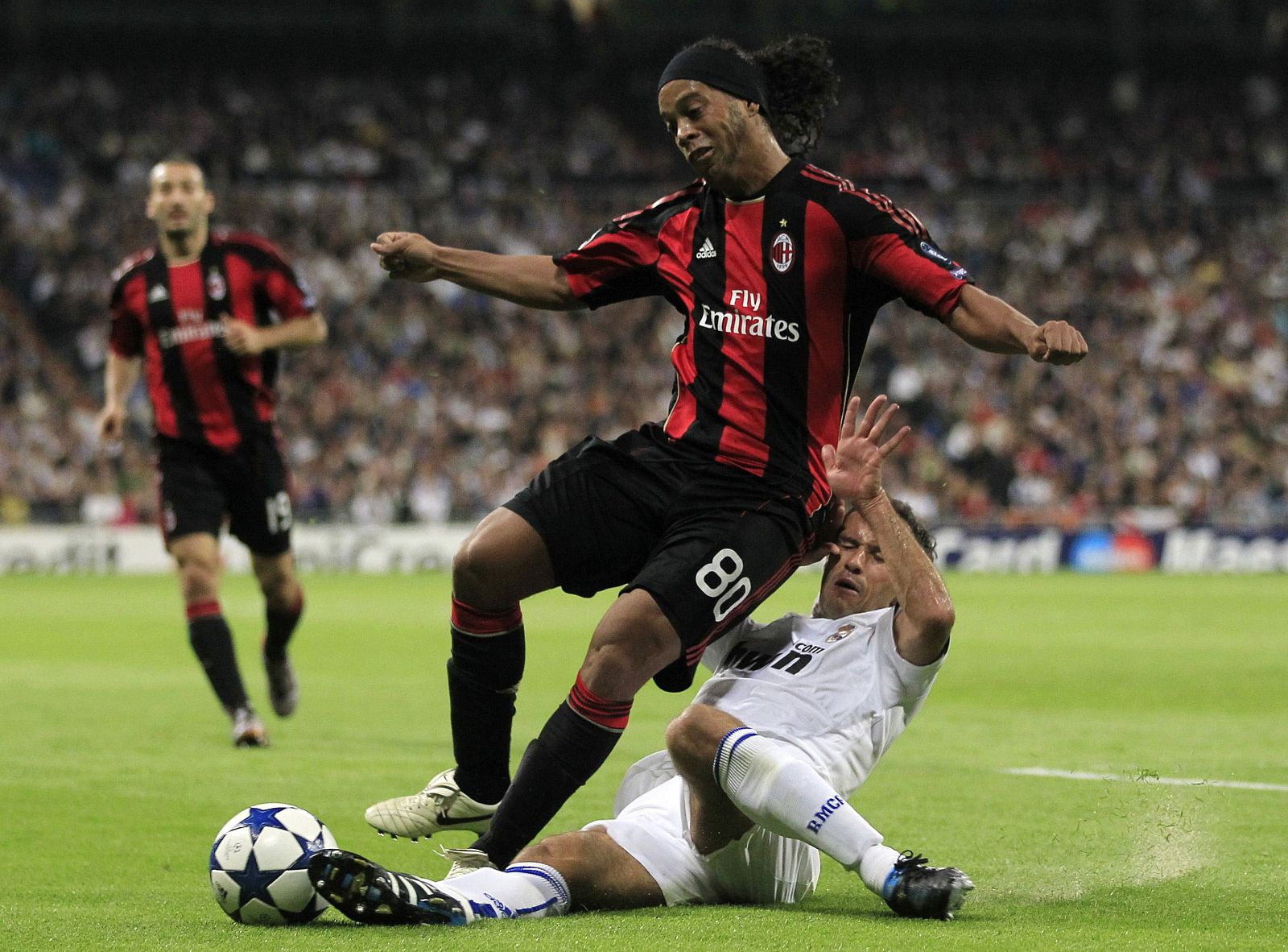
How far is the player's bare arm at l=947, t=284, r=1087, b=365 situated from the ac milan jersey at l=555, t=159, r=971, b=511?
0.80ft

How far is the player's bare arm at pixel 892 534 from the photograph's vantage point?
4.63m

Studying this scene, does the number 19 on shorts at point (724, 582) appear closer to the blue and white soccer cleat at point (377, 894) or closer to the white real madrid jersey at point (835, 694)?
the white real madrid jersey at point (835, 694)

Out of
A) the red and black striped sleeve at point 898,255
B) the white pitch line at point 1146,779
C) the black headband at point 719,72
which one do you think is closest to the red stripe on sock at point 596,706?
the red and black striped sleeve at point 898,255

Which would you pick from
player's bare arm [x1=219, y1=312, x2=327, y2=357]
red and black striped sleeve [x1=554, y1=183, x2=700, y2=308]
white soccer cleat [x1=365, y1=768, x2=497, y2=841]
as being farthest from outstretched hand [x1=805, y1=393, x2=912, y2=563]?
player's bare arm [x1=219, y1=312, x2=327, y2=357]

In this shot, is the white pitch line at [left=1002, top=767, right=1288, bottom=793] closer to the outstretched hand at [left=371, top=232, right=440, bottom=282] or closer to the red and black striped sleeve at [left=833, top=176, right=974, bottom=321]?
the red and black striped sleeve at [left=833, top=176, right=974, bottom=321]

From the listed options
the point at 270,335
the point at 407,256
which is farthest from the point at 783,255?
the point at 270,335

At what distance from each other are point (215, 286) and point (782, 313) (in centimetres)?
478

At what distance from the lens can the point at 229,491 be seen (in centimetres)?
888

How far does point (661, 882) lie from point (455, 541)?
2030 cm

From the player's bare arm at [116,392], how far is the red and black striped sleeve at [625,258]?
179 inches

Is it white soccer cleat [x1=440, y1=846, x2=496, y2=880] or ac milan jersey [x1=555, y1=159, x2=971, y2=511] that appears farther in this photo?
ac milan jersey [x1=555, y1=159, x2=971, y2=511]

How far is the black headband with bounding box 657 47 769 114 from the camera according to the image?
4898 mm

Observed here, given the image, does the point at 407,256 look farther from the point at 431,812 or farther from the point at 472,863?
the point at 472,863

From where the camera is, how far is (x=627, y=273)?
523 cm
